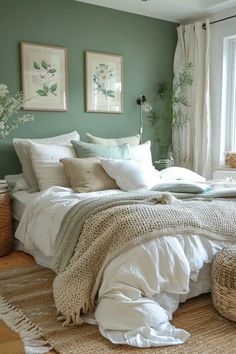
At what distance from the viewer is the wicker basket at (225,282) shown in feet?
6.14

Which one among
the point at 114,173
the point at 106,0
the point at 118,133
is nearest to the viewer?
the point at 114,173

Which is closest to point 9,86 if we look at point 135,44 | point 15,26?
point 15,26

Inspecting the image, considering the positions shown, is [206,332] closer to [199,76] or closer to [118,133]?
[118,133]

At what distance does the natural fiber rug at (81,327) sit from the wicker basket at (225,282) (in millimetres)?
70

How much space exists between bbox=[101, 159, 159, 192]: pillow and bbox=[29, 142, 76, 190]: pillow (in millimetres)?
402

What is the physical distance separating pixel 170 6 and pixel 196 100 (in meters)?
1.08

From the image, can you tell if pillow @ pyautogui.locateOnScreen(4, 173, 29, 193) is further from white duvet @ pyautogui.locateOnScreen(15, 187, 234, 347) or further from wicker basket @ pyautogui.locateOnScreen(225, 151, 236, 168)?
wicker basket @ pyautogui.locateOnScreen(225, 151, 236, 168)

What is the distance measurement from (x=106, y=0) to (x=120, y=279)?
9.97ft

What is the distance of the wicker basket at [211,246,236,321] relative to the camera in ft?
6.14

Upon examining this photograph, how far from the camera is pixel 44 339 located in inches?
70.3

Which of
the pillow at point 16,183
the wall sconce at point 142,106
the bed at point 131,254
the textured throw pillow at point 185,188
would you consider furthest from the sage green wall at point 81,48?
the textured throw pillow at point 185,188

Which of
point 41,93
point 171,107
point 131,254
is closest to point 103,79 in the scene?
point 41,93

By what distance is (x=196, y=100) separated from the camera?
168 inches

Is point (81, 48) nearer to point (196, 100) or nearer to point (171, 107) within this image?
point (171, 107)
